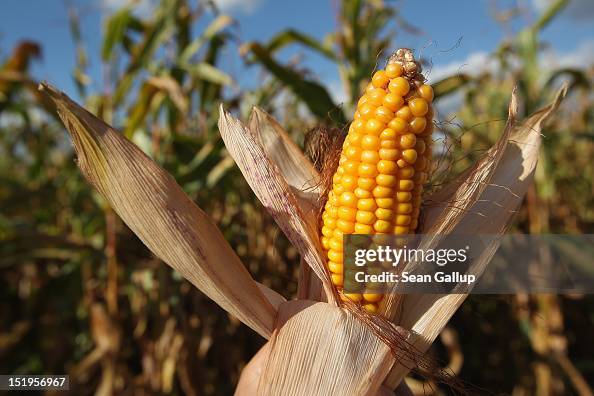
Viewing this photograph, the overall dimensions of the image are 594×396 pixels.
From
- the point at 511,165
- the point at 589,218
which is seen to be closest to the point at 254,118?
the point at 511,165

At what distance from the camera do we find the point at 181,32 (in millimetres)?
2832

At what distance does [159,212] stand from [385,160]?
441 millimetres

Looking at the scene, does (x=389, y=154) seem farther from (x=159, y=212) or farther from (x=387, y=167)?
(x=159, y=212)

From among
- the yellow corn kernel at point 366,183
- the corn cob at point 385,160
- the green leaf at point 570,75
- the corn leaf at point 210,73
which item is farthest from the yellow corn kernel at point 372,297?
the green leaf at point 570,75

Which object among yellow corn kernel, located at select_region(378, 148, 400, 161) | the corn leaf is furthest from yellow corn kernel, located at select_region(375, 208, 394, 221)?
the corn leaf

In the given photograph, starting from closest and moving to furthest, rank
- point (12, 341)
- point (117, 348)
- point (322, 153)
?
point (322, 153)
point (117, 348)
point (12, 341)

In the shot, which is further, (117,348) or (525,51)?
(525,51)

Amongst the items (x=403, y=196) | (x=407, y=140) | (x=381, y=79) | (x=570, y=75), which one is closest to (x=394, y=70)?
(x=381, y=79)

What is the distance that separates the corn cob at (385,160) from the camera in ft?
2.84

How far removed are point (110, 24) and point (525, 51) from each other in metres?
2.45

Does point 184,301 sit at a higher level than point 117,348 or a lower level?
higher

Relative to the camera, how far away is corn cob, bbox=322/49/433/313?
864 mm

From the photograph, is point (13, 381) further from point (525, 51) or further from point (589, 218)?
point (589, 218)

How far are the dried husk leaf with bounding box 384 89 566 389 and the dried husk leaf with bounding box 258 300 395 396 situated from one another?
93 millimetres
